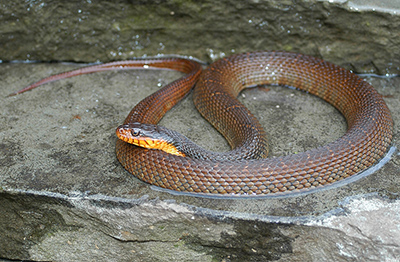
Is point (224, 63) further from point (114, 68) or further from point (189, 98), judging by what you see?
point (114, 68)

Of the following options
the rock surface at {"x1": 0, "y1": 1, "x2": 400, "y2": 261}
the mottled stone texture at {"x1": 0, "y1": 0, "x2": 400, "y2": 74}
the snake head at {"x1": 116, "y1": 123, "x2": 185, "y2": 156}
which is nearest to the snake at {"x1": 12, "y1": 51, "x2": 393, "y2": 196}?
the snake head at {"x1": 116, "y1": 123, "x2": 185, "y2": 156}

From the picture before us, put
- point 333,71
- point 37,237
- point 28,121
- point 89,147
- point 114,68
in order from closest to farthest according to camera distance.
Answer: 1. point 37,237
2. point 89,147
3. point 28,121
4. point 333,71
5. point 114,68

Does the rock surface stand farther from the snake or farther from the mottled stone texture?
the snake

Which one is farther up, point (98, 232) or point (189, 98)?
point (189, 98)

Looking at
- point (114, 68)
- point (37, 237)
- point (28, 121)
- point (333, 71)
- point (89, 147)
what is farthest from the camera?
point (114, 68)

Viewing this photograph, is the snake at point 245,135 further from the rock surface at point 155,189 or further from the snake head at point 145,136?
the rock surface at point 155,189

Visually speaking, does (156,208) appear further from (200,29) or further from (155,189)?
(200,29)

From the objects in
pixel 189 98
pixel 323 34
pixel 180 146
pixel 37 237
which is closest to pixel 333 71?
pixel 323 34
